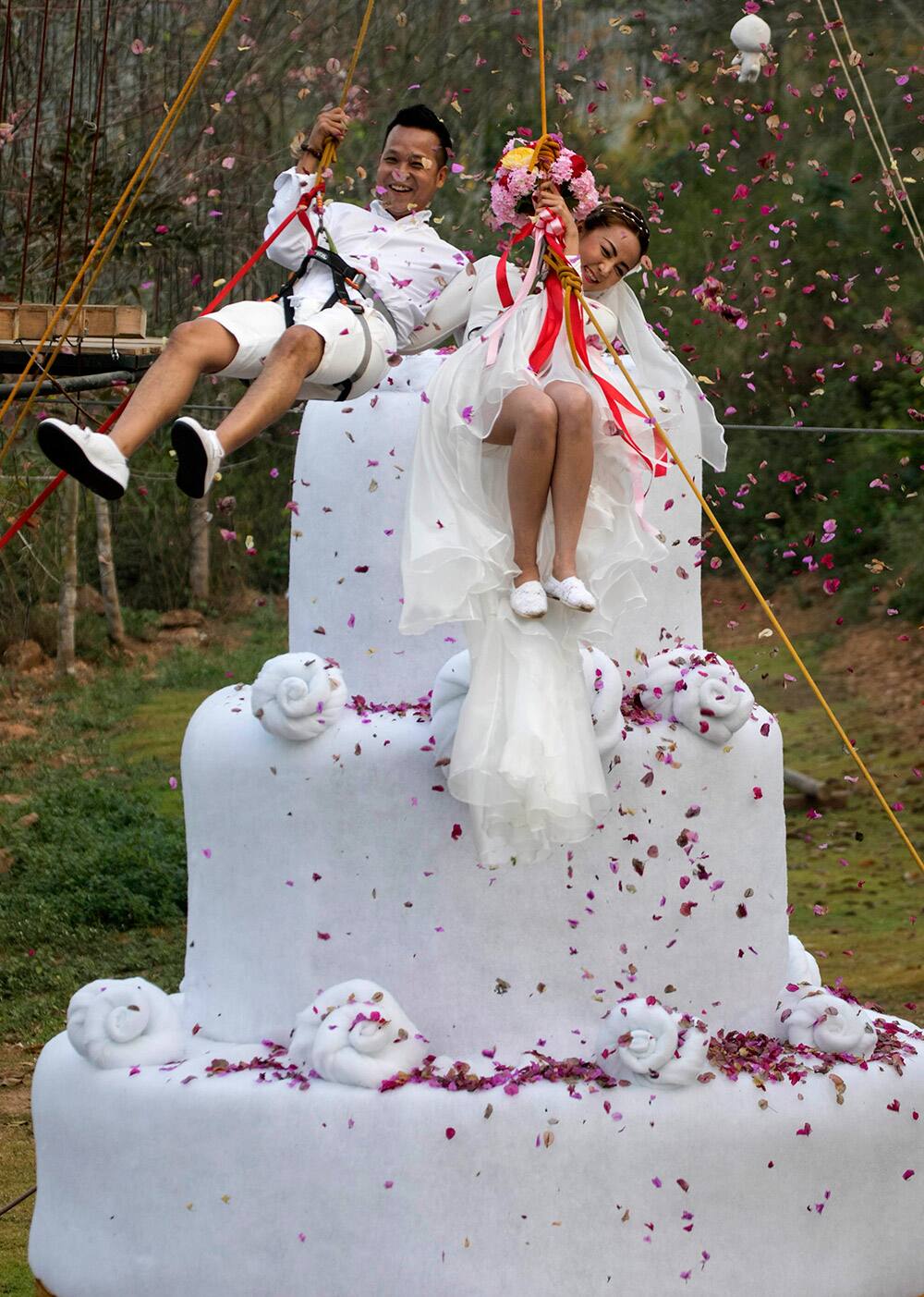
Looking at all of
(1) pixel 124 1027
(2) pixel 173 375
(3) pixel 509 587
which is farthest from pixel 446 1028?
(2) pixel 173 375

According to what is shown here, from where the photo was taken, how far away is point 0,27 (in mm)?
12977

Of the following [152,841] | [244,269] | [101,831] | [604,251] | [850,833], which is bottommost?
[101,831]

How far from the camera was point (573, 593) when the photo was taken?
4.25 metres

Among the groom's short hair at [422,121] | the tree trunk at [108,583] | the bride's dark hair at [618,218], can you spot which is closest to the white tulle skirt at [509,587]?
the bride's dark hair at [618,218]

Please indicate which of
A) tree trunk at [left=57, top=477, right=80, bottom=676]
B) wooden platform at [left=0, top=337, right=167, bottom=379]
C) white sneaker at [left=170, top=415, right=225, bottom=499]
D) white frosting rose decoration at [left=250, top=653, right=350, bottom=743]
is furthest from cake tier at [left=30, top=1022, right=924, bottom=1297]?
tree trunk at [left=57, top=477, right=80, bottom=676]

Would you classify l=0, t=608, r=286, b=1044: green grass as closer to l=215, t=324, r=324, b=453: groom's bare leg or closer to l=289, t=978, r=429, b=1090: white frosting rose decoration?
l=289, t=978, r=429, b=1090: white frosting rose decoration

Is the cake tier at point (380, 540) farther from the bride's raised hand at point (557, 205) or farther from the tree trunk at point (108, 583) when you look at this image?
the tree trunk at point (108, 583)

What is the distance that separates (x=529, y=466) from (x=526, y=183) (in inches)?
24.8

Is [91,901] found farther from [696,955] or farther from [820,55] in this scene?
[820,55]

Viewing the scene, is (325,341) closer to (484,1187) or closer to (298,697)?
(298,697)

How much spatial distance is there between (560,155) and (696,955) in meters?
1.98

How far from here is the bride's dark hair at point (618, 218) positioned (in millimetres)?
4754

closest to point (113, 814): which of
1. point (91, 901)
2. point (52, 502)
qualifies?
point (91, 901)

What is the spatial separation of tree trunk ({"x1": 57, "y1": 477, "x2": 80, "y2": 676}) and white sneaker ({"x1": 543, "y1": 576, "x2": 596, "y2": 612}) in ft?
29.2
